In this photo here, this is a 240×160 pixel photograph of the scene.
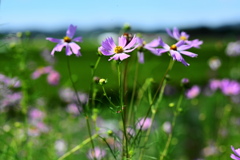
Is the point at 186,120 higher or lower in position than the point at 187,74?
higher

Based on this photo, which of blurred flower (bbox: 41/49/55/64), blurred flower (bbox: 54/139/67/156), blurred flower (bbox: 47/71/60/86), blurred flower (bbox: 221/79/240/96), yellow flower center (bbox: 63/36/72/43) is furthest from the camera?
blurred flower (bbox: 41/49/55/64)

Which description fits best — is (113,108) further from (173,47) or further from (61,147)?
(61,147)

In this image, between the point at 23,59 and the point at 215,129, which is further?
the point at 215,129

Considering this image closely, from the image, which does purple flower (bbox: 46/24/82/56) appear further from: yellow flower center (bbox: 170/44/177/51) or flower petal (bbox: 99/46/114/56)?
yellow flower center (bbox: 170/44/177/51)

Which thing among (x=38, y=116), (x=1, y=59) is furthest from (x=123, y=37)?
(x=1, y=59)

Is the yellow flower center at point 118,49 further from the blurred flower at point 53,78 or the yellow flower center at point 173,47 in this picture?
the blurred flower at point 53,78

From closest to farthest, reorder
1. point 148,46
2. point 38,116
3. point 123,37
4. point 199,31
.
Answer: point 123,37 < point 148,46 < point 38,116 < point 199,31

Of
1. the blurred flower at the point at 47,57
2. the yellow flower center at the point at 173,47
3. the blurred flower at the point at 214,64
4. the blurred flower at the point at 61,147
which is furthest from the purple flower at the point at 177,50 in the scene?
the blurred flower at the point at 214,64

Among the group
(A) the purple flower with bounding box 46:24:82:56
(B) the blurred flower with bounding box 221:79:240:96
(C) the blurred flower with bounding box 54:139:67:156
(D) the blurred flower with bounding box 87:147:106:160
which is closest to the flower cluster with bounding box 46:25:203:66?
(A) the purple flower with bounding box 46:24:82:56

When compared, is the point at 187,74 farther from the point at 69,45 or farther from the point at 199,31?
the point at 199,31

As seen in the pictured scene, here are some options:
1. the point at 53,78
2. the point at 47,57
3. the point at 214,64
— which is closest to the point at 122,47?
the point at 53,78

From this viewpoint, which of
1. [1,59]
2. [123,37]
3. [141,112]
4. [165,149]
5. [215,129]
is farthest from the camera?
[1,59]
